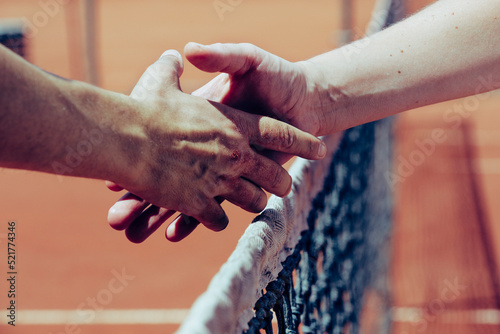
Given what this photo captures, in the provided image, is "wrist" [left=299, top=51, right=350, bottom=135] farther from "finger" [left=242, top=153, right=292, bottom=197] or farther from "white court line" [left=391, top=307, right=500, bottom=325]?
"white court line" [left=391, top=307, right=500, bottom=325]

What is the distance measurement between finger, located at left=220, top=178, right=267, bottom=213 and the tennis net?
10 cm

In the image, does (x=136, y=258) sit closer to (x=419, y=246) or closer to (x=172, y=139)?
(x=419, y=246)

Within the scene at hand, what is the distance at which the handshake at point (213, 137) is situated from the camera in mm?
1393

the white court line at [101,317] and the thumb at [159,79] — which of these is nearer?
the thumb at [159,79]

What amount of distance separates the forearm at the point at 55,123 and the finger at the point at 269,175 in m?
0.39

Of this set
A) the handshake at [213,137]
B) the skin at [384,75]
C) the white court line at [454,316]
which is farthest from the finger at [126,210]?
the white court line at [454,316]

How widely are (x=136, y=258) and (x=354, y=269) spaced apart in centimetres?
285

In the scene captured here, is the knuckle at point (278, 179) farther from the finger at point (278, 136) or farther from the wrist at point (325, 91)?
the wrist at point (325, 91)

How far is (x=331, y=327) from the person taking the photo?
1897 mm

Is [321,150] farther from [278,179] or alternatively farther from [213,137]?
[213,137]

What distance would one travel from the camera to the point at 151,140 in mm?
1379

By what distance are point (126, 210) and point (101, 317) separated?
2842mm

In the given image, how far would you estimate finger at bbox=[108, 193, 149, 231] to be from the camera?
4.98ft

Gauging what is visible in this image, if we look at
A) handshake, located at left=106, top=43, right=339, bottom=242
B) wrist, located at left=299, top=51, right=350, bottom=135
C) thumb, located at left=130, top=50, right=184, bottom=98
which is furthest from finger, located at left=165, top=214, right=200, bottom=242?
wrist, located at left=299, top=51, right=350, bottom=135
